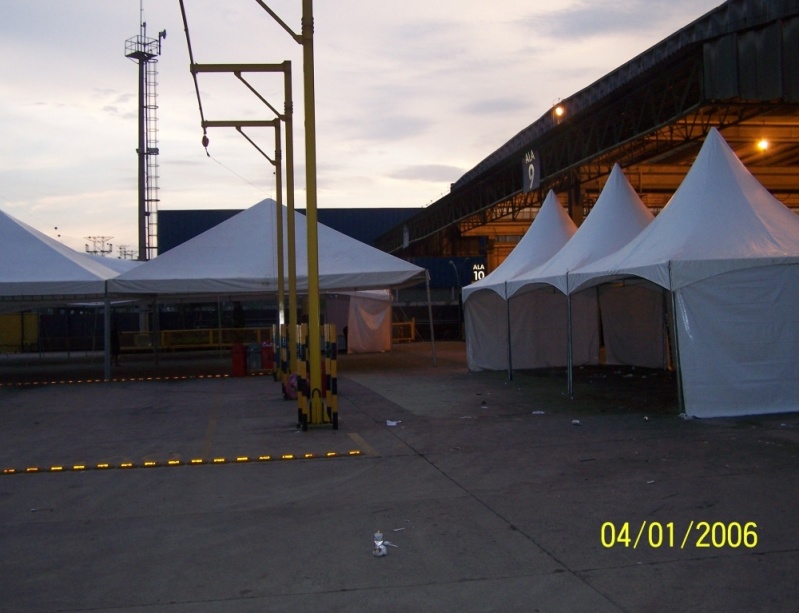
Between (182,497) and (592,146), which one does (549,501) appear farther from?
(592,146)

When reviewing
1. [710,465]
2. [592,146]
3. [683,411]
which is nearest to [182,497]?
[710,465]

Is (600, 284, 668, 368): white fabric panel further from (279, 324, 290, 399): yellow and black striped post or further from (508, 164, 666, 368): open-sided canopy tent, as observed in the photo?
(279, 324, 290, 399): yellow and black striped post

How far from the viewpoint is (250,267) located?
22688 millimetres

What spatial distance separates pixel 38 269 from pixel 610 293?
14770 mm

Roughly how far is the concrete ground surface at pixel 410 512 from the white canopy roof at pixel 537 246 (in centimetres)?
538

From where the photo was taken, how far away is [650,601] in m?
4.79

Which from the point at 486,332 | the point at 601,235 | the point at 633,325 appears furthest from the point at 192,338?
the point at 601,235

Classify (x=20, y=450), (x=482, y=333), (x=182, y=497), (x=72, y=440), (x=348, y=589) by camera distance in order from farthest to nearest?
(x=482, y=333) → (x=72, y=440) → (x=20, y=450) → (x=182, y=497) → (x=348, y=589)

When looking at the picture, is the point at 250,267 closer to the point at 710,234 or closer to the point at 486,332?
the point at 486,332

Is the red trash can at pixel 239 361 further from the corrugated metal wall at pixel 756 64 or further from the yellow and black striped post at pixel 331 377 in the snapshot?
the corrugated metal wall at pixel 756 64

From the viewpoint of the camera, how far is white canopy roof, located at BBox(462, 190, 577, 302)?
61.2 ft

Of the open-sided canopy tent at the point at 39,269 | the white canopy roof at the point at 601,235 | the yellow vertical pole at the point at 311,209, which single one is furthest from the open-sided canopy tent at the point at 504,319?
the open-sided canopy tent at the point at 39,269

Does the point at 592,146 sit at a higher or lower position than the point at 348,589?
higher

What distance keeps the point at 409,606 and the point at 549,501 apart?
2.67 m
